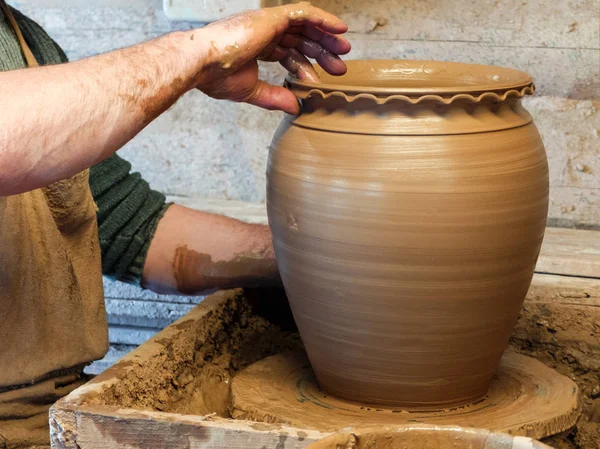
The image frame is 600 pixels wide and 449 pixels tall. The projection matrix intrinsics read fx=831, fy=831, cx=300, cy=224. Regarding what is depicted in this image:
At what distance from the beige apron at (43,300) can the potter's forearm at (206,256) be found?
0.69 ft

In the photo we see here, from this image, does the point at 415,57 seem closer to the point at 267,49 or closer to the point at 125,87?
the point at 267,49

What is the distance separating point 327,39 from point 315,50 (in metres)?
0.03

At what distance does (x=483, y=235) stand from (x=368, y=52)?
102 cm

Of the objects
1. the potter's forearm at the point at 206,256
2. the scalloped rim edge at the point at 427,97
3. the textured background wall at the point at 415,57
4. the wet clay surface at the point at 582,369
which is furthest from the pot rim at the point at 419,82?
the textured background wall at the point at 415,57

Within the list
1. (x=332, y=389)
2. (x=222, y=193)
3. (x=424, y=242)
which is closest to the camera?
(x=424, y=242)

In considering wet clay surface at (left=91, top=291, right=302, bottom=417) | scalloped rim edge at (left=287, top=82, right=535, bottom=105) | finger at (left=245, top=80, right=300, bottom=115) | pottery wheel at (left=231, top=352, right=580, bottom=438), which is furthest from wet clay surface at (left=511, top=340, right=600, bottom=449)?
finger at (left=245, top=80, right=300, bottom=115)

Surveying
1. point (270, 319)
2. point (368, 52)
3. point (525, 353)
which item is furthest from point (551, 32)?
point (270, 319)

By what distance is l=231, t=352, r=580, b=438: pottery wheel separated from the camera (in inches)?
46.3

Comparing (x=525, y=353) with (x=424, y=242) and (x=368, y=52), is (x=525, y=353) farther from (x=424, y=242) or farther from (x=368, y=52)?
(x=368, y=52)

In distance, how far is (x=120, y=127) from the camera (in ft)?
3.54

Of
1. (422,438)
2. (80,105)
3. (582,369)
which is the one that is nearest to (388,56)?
(582,369)

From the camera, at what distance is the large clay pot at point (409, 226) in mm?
1126

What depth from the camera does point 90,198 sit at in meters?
1.44

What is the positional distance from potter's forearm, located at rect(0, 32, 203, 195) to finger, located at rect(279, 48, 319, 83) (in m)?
0.18
